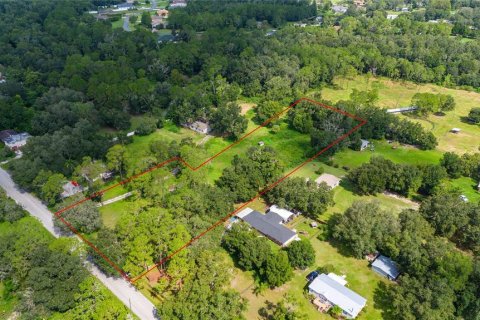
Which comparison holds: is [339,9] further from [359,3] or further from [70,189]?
[70,189]

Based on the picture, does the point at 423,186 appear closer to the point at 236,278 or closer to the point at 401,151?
the point at 401,151

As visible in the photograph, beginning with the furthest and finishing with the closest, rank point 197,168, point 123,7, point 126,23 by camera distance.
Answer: point 123,7 → point 126,23 → point 197,168

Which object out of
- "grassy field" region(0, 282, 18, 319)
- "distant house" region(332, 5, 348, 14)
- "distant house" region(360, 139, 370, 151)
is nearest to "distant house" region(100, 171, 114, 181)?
"grassy field" region(0, 282, 18, 319)

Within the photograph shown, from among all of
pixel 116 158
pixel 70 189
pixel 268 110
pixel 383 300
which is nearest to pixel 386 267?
pixel 383 300

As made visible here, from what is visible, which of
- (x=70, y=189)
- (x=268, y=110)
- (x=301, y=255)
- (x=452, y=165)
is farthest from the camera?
(x=268, y=110)

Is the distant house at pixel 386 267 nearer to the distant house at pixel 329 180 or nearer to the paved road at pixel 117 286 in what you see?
the distant house at pixel 329 180

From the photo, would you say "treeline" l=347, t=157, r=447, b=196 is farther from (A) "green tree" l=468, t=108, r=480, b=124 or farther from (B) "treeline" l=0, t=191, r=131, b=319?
(B) "treeline" l=0, t=191, r=131, b=319

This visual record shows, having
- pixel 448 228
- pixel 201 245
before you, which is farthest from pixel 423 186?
pixel 201 245

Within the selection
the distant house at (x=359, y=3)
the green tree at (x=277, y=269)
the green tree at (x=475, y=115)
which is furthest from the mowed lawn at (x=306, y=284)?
the distant house at (x=359, y=3)
